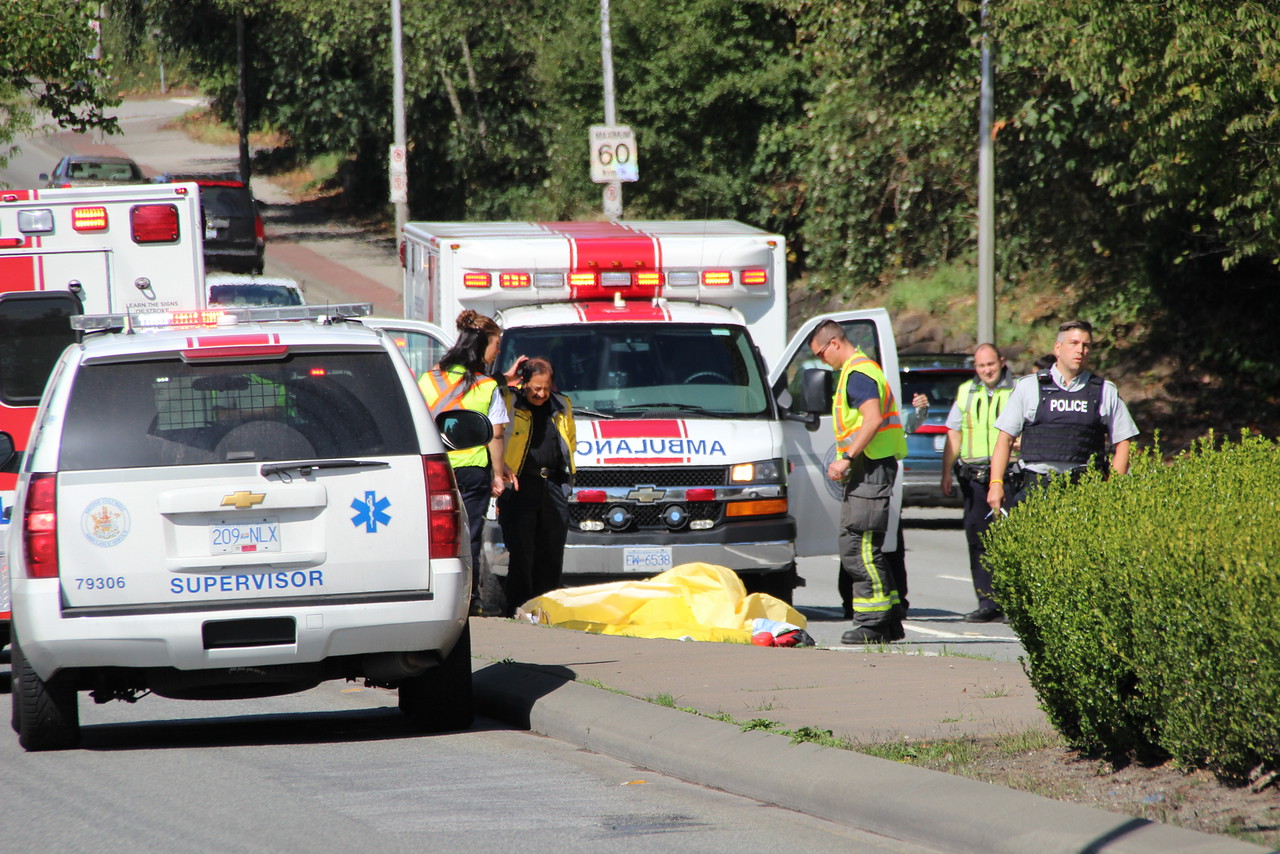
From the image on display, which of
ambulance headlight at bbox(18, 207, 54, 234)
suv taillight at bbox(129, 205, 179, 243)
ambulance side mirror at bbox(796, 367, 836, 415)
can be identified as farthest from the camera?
suv taillight at bbox(129, 205, 179, 243)

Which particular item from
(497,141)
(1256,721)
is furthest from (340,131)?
(1256,721)

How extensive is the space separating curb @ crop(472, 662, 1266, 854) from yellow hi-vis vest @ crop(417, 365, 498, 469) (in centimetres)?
244

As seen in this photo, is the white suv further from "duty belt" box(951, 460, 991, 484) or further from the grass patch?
the grass patch

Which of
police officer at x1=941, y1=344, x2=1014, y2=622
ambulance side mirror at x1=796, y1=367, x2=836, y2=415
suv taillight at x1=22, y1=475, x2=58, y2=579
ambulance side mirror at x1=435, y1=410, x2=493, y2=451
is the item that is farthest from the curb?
police officer at x1=941, y1=344, x2=1014, y2=622

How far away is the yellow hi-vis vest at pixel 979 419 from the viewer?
465 inches

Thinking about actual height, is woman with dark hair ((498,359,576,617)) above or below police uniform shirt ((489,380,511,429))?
below

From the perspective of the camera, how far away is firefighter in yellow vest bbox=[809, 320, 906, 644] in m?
10.1

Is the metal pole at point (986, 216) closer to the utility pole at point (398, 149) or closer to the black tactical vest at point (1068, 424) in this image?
the black tactical vest at point (1068, 424)

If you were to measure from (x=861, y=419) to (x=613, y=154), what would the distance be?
12632mm

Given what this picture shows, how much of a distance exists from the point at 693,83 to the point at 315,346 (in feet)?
84.7

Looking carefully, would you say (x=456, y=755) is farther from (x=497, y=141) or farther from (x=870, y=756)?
(x=497, y=141)

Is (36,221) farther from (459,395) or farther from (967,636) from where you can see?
(967,636)

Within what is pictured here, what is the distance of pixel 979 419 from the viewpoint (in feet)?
39.0

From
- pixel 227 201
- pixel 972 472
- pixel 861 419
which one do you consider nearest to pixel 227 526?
pixel 861 419
